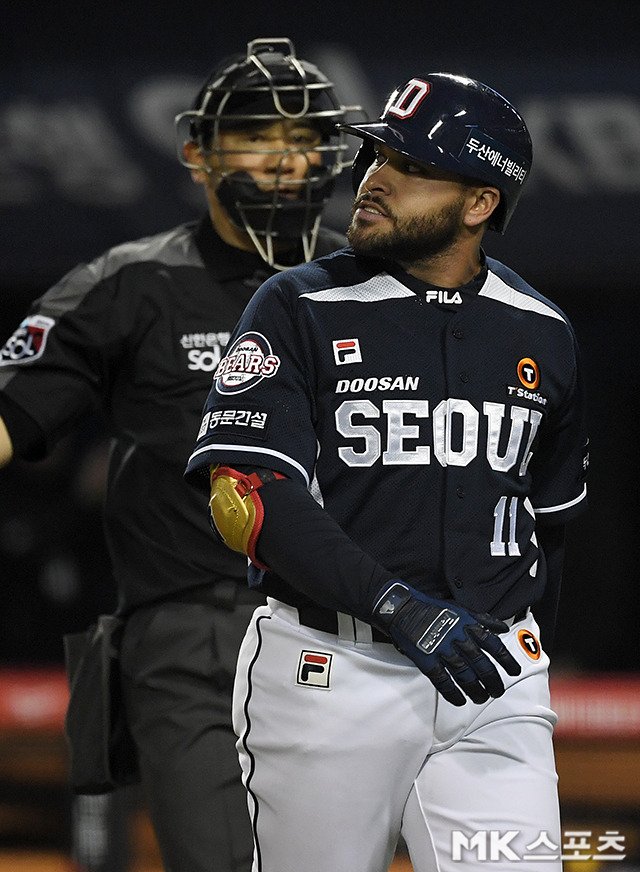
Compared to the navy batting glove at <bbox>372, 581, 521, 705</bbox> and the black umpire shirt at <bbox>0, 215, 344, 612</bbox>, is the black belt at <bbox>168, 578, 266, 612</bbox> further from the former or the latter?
the navy batting glove at <bbox>372, 581, 521, 705</bbox>

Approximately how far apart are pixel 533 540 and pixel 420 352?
14.1 inches

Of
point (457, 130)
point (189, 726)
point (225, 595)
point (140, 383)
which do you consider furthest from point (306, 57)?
point (189, 726)

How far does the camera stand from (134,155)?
4.50 m

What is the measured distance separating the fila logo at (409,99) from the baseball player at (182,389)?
61 centimetres

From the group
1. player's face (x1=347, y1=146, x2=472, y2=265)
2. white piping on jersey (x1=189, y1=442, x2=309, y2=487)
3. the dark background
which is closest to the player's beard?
player's face (x1=347, y1=146, x2=472, y2=265)

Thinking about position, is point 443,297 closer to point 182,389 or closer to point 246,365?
point 246,365

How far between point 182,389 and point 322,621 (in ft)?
2.69

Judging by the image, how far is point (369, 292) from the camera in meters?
2.29

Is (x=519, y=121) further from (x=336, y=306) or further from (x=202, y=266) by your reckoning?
(x=202, y=266)

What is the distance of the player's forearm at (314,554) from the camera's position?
6.55ft

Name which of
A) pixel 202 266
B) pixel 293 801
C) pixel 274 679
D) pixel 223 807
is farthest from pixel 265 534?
pixel 202 266

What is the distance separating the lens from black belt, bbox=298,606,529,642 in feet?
7.04

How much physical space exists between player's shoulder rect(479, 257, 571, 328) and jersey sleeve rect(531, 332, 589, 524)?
0.09m

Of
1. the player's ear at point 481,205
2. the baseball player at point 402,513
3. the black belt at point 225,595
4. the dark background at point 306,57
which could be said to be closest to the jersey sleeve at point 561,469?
the baseball player at point 402,513
